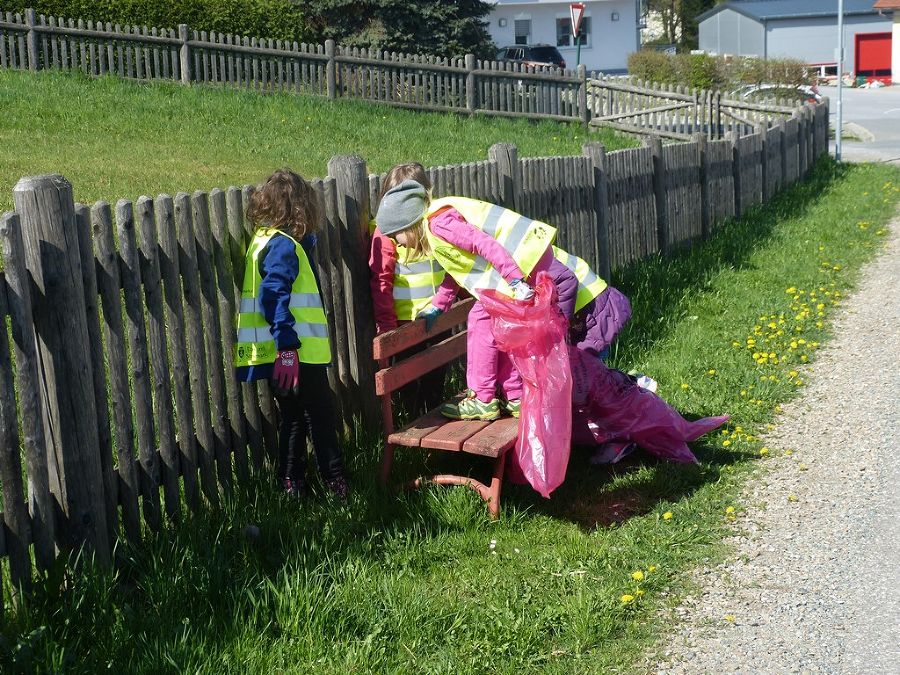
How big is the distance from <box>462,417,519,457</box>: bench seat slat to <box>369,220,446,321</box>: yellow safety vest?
2.71 feet

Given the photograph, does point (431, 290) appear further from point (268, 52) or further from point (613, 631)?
point (268, 52)

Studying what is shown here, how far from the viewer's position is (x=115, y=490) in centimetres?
430

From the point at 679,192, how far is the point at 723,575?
281 inches

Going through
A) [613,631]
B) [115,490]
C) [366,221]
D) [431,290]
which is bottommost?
[613,631]

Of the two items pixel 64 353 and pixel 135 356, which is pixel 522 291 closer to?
pixel 135 356

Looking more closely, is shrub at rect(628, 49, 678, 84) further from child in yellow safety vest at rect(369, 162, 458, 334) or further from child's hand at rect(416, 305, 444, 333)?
child's hand at rect(416, 305, 444, 333)

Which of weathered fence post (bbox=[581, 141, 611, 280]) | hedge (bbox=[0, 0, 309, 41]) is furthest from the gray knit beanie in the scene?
hedge (bbox=[0, 0, 309, 41])

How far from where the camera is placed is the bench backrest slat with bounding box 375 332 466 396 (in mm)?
5246

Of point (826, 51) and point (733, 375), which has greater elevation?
point (826, 51)

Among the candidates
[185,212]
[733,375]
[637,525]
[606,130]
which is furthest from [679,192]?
[606,130]

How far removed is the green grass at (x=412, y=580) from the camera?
12.3 feet

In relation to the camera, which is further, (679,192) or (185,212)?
(679,192)

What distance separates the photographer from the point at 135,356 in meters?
4.41

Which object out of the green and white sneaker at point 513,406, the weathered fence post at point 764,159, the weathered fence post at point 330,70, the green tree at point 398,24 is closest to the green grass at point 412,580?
the green and white sneaker at point 513,406
